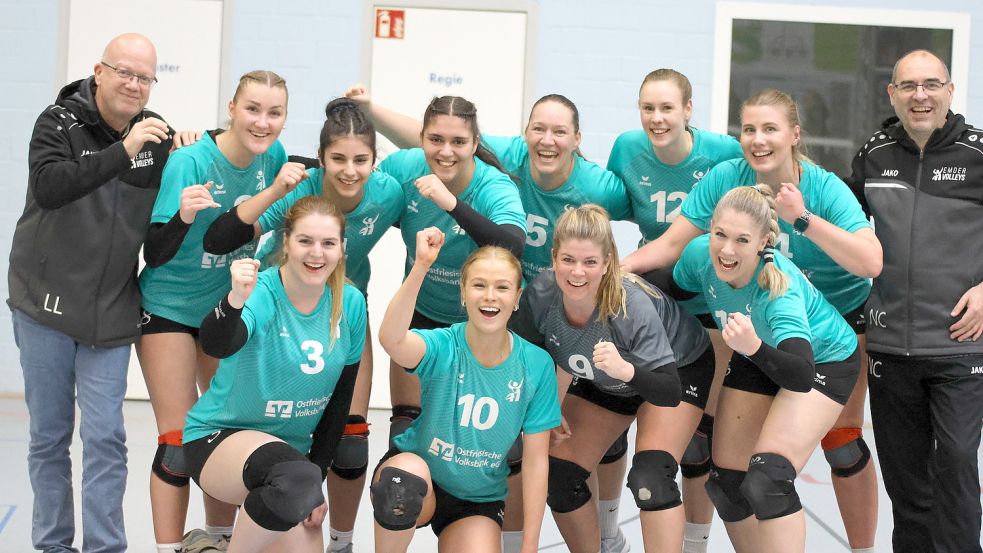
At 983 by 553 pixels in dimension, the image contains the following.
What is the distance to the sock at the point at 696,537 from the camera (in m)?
3.79

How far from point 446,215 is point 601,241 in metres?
0.70

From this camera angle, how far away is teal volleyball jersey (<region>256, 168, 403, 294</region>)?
3.49 m

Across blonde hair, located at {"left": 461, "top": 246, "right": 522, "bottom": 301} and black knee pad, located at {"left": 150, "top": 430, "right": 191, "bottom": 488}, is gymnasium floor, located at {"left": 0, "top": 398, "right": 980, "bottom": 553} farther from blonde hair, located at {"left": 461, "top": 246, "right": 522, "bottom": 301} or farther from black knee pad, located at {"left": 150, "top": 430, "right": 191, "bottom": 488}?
blonde hair, located at {"left": 461, "top": 246, "right": 522, "bottom": 301}

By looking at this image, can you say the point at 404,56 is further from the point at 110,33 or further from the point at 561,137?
the point at 561,137

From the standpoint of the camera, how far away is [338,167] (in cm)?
338

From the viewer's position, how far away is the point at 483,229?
327 cm

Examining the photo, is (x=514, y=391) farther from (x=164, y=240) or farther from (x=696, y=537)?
(x=164, y=240)

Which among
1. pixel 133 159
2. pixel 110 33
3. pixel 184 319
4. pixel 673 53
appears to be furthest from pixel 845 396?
pixel 110 33

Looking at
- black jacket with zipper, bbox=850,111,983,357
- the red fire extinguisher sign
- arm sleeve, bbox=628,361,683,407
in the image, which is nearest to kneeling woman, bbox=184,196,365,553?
arm sleeve, bbox=628,361,683,407

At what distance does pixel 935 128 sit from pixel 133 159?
2.80m

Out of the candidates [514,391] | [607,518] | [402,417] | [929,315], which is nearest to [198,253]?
[402,417]

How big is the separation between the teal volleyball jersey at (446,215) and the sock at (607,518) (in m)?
0.94

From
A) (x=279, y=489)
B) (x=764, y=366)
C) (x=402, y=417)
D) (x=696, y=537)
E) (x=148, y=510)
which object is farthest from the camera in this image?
(x=148, y=510)

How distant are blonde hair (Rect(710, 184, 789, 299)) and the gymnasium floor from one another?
1.45 m
